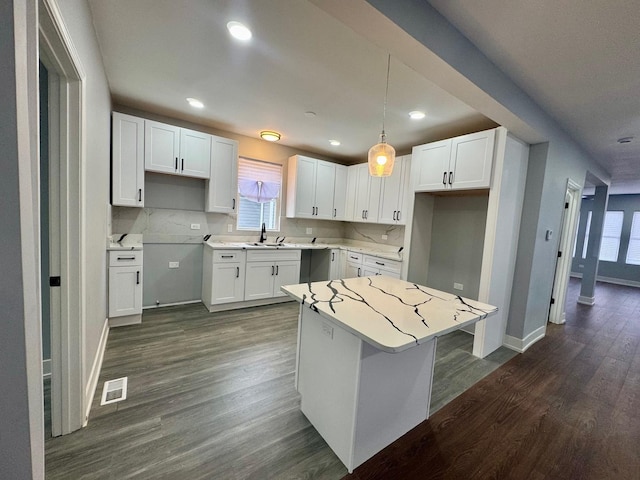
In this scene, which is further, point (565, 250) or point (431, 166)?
point (565, 250)

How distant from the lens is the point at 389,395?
163 cm

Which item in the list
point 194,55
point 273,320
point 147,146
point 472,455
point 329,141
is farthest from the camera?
point 329,141

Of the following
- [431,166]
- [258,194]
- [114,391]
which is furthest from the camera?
[258,194]

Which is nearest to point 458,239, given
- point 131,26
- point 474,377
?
point 474,377

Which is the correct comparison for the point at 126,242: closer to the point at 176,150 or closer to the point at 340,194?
the point at 176,150

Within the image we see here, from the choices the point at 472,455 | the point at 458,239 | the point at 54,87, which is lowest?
the point at 472,455

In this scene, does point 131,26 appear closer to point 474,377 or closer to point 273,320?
point 273,320

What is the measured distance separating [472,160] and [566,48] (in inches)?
50.0

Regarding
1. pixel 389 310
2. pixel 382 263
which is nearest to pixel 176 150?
pixel 382 263

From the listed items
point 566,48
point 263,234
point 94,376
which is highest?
point 566,48

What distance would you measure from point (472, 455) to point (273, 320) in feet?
8.02

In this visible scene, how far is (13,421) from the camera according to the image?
0.74 m

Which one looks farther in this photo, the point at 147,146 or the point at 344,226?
the point at 344,226

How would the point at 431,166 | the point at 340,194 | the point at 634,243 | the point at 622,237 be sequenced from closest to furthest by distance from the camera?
the point at 431,166, the point at 340,194, the point at 634,243, the point at 622,237
